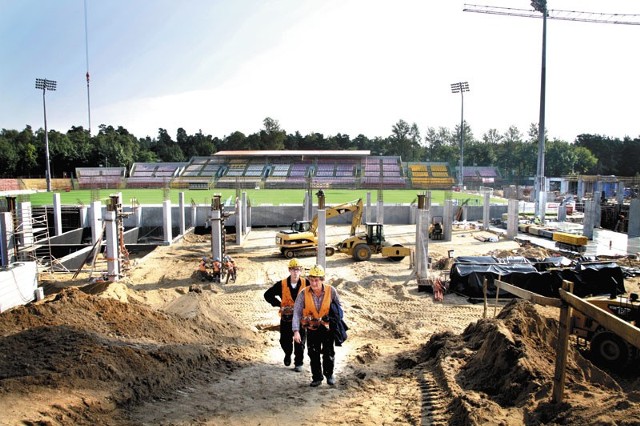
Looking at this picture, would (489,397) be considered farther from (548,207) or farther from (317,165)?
(317,165)

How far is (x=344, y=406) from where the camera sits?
5465 mm

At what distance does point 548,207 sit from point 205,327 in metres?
32.8

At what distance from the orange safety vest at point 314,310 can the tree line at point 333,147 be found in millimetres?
57293

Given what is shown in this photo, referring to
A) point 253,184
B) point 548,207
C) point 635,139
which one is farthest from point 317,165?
point 635,139

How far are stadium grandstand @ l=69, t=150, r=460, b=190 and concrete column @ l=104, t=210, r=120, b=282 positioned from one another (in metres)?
46.5

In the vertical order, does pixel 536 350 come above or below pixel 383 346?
above

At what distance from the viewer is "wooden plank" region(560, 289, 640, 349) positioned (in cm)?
347

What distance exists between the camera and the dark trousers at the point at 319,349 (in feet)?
19.5

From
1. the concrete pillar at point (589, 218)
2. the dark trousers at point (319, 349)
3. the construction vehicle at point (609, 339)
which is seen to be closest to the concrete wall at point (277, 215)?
the concrete pillar at point (589, 218)

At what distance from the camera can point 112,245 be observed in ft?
45.8

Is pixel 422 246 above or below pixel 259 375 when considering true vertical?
above

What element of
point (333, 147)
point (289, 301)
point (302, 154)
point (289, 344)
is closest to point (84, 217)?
point (289, 344)

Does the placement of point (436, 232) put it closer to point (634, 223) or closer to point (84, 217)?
point (634, 223)

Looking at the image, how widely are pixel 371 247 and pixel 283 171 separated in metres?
51.0
